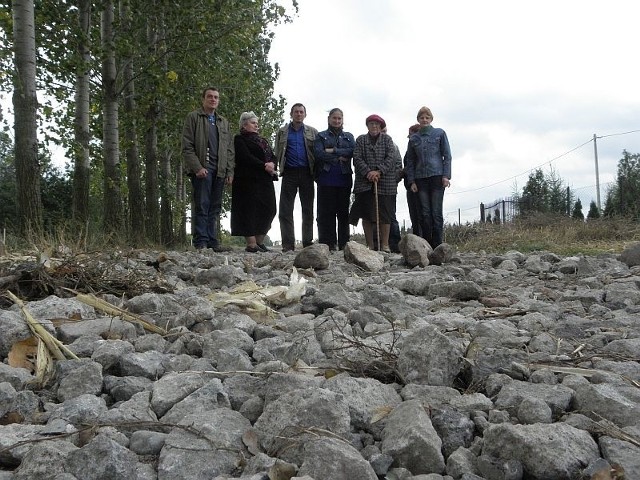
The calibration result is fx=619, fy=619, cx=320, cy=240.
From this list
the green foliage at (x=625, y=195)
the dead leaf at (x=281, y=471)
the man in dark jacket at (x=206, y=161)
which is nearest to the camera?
the dead leaf at (x=281, y=471)

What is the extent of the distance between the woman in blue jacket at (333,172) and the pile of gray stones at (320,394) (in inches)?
188

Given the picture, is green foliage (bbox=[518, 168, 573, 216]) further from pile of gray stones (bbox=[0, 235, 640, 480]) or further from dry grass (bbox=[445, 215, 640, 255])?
pile of gray stones (bbox=[0, 235, 640, 480])

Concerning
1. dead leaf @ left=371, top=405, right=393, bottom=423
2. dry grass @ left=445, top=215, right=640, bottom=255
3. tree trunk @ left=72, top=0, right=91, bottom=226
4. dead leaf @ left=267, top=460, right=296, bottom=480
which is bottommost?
dead leaf @ left=267, top=460, right=296, bottom=480

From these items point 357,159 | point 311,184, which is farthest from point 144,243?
point 357,159

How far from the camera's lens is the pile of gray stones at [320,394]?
4.84 ft

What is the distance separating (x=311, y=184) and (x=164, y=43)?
702 cm

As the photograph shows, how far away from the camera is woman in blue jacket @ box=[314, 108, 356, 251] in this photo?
805cm

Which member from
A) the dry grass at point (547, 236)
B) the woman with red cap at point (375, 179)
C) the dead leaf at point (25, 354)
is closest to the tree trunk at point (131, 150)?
the woman with red cap at point (375, 179)

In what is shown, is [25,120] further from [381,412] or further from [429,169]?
[381,412]

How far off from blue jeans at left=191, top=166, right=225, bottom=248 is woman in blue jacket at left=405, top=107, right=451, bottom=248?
2548 millimetres

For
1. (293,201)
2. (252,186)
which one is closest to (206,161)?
(252,186)

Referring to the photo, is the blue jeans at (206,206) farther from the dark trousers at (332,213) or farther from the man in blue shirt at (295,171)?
the dark trousers at (332,213)

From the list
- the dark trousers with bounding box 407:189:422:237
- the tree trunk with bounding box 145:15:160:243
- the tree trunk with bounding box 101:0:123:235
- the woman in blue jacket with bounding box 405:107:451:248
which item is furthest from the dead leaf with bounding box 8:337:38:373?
the tree trunk with bounding box 145:15:160:243

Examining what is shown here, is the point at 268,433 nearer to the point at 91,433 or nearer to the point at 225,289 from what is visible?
the point at 91,433
